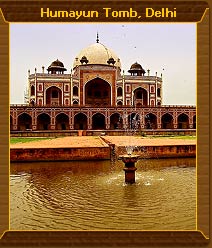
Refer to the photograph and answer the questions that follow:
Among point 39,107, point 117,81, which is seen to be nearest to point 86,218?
point 39,107

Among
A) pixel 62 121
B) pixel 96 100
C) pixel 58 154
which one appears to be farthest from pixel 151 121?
pixel 58 154

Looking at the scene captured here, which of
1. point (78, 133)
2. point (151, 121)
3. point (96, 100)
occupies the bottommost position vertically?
point (78, 133)

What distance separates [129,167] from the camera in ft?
27.3

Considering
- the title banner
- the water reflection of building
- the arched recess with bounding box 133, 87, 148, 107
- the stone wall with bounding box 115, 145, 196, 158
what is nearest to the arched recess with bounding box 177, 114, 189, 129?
the water reflection of building

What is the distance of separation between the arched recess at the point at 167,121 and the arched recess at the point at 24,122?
1518cm

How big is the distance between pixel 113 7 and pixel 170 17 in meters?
0.72

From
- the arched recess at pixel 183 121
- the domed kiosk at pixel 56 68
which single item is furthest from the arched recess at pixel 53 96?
the arched recess at pixel 183 121

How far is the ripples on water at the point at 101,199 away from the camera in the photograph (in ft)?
17.8

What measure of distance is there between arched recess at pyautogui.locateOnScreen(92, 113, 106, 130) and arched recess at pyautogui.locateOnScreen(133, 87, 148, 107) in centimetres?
628

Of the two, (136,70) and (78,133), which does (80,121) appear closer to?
(78,133)

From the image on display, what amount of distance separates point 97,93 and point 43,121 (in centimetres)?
979

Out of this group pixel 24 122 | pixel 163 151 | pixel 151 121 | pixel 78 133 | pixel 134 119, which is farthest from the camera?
pixel 134 119

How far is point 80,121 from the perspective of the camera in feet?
121

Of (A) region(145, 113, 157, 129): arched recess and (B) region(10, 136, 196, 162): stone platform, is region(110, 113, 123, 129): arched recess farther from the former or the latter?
(B) region(10, 136, 196, 162): stone platform
